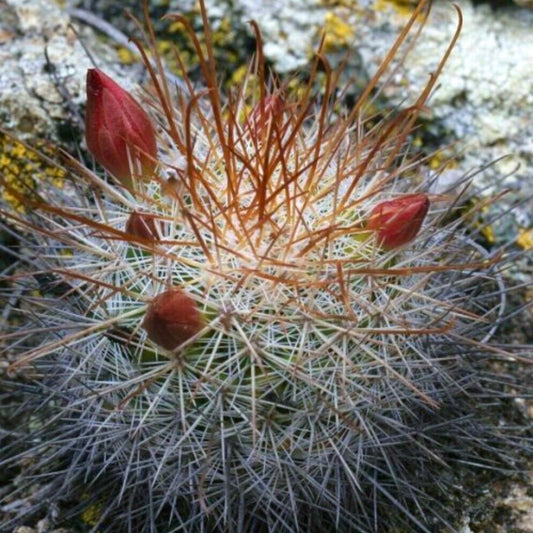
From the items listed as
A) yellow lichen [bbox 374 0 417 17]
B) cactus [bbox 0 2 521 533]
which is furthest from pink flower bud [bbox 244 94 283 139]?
yellow lichen [bbox 374 0 417 17]

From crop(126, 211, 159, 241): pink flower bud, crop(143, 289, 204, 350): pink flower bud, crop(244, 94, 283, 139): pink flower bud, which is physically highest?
crop(244, 94, 283, 139): pink flower bud

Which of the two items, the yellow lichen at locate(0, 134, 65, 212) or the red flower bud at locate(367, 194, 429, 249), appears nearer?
the red flower bud at locate(367, 194, 429, 249)

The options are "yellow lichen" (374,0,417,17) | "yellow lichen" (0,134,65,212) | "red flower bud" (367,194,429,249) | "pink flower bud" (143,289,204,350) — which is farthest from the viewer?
"yellow lichen" (374,0,417,17)

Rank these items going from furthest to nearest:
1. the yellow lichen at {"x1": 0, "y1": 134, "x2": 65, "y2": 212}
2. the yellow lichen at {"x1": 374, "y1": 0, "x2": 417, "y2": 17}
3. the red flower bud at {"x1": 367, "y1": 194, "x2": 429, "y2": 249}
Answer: the yellow lichen at {"x1": 374, "y1": 0, "x2": 417, "y2": 17} → the yellow lichen at {"x1": 0, "y1": 134, "x2": 65, "y2": 212} → the red flower bud at {"x1": 367, "y1": 194, "x2": 429, "y2": 249}

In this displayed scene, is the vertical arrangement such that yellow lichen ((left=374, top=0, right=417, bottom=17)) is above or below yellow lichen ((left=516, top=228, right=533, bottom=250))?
above

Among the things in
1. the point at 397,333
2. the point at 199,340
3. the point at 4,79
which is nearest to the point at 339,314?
the point at 397,333

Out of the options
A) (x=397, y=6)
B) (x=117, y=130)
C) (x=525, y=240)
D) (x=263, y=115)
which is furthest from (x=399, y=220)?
(x=397, y=6)

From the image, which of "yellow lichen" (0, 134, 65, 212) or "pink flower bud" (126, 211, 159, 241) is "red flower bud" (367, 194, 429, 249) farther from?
"yellow lichen" (0, 134, 65, 212)

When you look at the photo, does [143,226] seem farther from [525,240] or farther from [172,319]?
[525,240]
